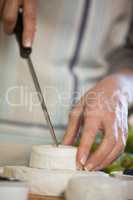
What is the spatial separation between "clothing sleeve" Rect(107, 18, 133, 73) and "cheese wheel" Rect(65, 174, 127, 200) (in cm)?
67

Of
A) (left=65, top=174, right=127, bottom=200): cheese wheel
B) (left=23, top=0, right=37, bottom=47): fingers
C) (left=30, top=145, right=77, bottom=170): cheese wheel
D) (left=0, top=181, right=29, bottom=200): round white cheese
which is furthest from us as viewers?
(left=23, top=0, right=37, bottom=47): fingers

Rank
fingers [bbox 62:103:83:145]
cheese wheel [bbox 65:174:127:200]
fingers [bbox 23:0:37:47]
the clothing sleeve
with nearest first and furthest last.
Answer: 1. cheese wheel [bbox 65:174:127:200]
2. fingers [bbox 62:103:83:145]
3. fingers [bbox 23:0:37:47]
4. the clothing sleeve

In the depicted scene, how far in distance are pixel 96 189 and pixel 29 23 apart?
19.8 inches

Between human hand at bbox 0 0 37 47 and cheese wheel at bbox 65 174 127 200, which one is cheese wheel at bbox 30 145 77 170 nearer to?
cheese wheel at bbox 65 174 127 200

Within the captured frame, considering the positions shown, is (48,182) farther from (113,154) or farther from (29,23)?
(29,23)

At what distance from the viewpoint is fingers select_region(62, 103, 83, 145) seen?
984 mm

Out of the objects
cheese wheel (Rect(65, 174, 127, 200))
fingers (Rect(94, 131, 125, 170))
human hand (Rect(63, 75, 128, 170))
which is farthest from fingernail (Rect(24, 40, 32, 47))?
cheese wheel (Rect(65, 174, 127, 200))

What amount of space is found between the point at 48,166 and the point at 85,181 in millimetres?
137

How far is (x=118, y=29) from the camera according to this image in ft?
4.62

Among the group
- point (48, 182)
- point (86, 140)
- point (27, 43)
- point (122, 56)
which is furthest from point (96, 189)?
point (122, 56)

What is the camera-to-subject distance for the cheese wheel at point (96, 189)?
725 millimetres

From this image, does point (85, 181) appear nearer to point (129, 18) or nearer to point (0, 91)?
point (0, 91)

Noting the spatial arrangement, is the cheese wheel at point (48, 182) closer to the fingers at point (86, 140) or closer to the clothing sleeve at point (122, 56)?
the fingers at point (86, 140)

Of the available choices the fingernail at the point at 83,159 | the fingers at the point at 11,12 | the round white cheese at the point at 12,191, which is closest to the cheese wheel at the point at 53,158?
the fingernail at the point at 83,159
